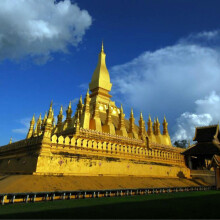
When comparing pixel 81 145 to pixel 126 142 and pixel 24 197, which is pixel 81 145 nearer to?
pixel 24 197

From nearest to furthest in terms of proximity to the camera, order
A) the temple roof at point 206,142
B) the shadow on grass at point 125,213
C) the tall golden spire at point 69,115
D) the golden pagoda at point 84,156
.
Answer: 1. the shadow on grass at point 125,213
2. the golden pagoda at point 84,156
3. the temple roof at point 206,142
4. the tall golden spire at point 69,115

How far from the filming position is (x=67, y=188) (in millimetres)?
11898

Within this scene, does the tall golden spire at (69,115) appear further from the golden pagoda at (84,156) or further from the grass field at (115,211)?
the grass field at (115,211)

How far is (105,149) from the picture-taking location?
56.1 ft

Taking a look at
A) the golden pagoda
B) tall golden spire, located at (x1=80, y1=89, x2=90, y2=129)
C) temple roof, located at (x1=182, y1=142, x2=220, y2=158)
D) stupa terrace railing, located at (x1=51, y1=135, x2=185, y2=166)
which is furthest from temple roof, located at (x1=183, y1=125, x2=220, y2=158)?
tall golden spire, located at (x1=80, y1=89, x2=90, y2=129)

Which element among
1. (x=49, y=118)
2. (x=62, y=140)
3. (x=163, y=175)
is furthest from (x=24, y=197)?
(x=163, y=175)

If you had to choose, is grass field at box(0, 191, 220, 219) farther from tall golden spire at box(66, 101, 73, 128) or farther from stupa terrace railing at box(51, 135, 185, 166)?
tall golden spire at box(66, 101, 73, 128)

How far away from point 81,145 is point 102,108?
20.6 m

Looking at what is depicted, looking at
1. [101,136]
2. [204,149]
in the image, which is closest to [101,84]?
[101,136]

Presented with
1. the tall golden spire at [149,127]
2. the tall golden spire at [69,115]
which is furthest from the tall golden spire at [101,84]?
the tall golden spire at [149,127]

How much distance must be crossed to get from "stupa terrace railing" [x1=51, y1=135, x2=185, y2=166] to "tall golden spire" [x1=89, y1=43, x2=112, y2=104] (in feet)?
59.9

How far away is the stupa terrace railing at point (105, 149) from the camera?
14797 mm

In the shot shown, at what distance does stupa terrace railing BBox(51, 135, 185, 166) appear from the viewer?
14797 millimetres

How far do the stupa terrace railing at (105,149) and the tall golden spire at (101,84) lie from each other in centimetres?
1825
